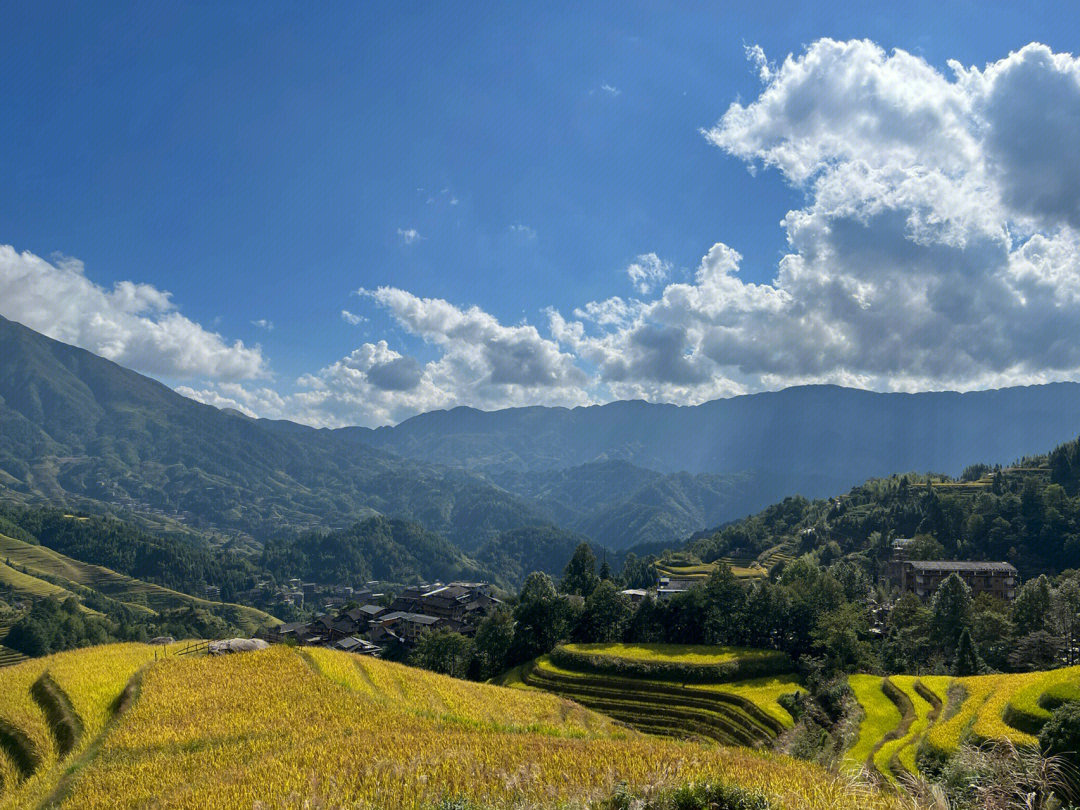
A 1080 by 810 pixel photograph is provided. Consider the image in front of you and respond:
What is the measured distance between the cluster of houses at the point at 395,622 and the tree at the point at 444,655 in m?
24.8

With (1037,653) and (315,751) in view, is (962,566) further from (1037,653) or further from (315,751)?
(315,751)

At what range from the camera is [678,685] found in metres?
58.0

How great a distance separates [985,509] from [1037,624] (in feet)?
226

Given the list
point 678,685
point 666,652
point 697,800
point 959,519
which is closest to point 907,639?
point 666,652

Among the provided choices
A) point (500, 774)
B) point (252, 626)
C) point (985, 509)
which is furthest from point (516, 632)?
point (252, 626)

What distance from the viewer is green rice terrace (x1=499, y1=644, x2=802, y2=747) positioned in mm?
50219

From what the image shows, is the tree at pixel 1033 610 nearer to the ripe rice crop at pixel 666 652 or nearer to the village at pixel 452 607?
the village at pixel 452 607

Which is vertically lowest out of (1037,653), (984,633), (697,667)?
(697,667)

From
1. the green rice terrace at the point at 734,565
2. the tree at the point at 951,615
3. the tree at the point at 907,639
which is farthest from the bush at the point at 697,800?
the green rice terrace at the point at 734,565

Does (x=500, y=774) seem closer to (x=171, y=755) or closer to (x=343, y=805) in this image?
(x=343, y=805)

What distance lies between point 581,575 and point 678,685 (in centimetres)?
4275

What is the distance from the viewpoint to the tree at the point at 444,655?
80812 millimetres

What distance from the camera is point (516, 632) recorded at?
77.2 meters

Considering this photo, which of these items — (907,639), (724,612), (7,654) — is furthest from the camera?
(7,654)
